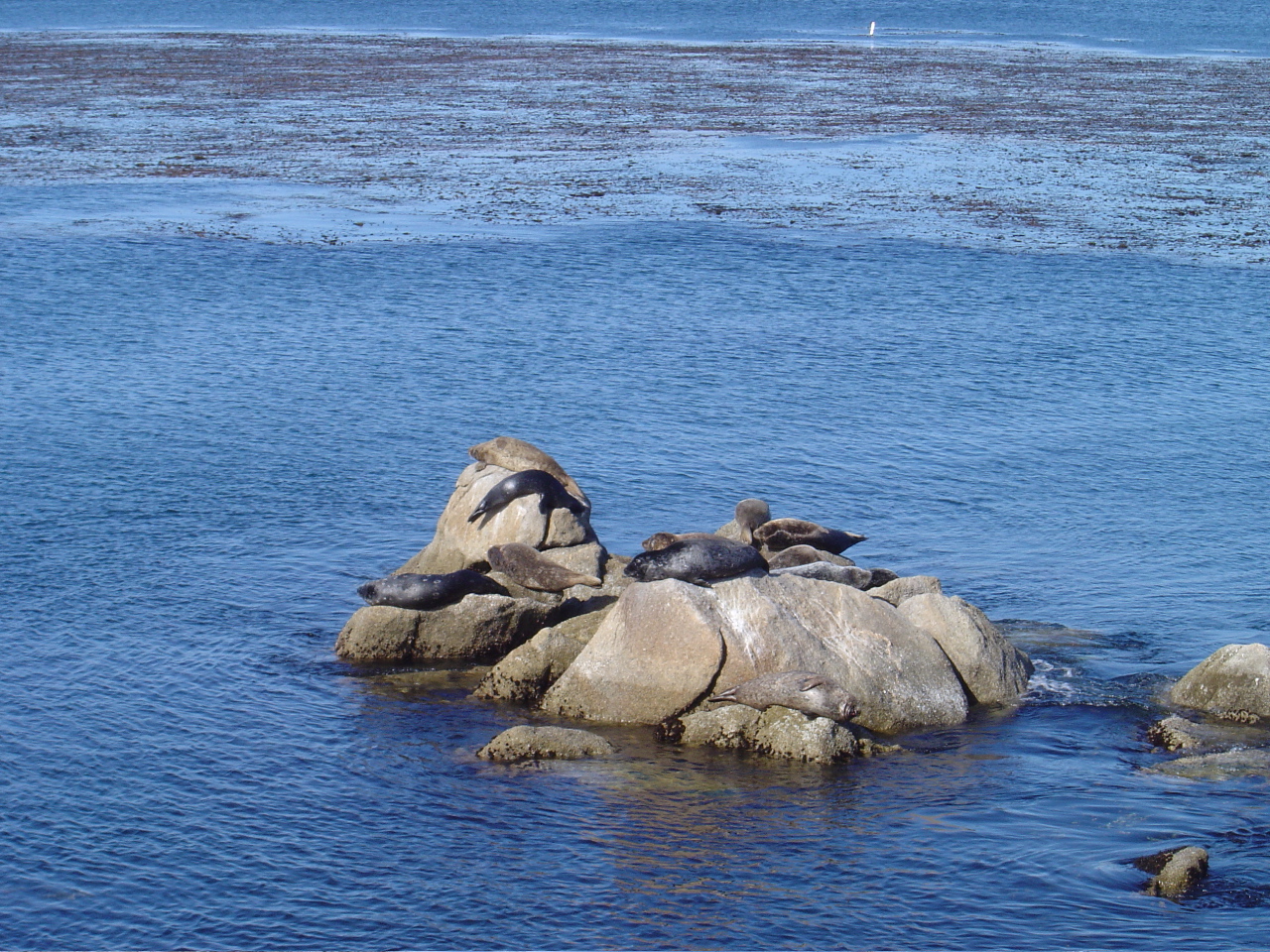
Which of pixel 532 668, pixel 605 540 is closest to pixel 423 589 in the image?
pixel 532 668

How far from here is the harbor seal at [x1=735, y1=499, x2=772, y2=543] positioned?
22.6m

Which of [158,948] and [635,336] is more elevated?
[635,336]

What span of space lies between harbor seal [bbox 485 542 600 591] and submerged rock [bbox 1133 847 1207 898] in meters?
9.24

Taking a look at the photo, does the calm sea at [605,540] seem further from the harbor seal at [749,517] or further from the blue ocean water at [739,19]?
the blue ocean water at [739,19]

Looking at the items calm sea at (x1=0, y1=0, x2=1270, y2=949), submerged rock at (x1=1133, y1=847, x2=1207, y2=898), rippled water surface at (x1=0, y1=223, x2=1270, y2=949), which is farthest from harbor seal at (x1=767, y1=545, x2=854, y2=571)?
submerged rock at (x1=1133, y1=847, x2=1207, y2=898)

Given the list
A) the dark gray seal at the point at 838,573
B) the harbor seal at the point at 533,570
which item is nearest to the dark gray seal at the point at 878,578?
the dark gray seal at the point at 838,573

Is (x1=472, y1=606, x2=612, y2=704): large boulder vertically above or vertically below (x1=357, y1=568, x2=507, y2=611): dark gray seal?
below

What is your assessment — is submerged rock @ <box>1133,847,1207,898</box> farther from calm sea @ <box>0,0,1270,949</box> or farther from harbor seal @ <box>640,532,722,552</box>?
harbor seal @ <box>640,532,722,552</box>

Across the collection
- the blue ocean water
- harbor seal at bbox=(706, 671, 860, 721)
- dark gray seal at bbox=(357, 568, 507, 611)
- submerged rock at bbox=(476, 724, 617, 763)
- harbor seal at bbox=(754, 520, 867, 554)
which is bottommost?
submerged rock at bbox=(476, 724, 617, 763)

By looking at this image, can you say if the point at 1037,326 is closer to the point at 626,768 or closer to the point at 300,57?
the point at 626,768

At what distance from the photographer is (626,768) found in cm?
1647

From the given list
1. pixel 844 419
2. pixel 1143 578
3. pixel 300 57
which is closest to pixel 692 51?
pixel 300 57

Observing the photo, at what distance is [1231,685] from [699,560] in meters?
6.72

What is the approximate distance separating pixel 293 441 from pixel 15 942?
16.5 meters
